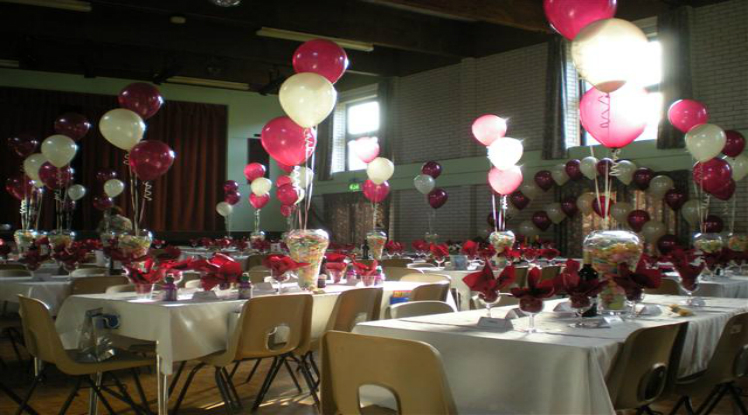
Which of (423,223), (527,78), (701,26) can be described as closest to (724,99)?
(701,26)

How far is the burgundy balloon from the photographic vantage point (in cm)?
950

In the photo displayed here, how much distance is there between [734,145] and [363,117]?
927 cm

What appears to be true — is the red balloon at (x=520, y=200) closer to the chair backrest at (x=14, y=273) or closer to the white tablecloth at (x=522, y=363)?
the chair backrest at (x=14, y=273)

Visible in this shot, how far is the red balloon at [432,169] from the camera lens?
A: 531 inches

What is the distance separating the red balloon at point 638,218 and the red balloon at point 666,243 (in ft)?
1.10

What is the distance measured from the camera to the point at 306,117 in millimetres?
5117

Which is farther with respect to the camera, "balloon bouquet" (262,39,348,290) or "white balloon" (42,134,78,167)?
"white balloon" (42,134,78,167)

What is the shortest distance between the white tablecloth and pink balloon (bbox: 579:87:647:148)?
183 centimetres

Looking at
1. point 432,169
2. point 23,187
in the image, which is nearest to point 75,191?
point 23,187

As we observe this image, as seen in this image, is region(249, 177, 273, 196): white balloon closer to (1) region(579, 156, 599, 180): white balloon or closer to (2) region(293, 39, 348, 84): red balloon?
(1) region(579, 156, 599, 180): white balloon

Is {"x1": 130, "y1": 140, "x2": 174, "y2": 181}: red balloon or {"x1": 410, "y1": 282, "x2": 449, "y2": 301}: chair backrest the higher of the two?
{"x1": 130, "y1": 140, "x2": 174, "y2": 181}: red balloon

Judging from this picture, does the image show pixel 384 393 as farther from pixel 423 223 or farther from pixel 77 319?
pixel 423 223

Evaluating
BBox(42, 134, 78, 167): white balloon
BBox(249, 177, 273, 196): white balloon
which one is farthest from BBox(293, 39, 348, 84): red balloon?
BBox(249, 177, 273, 196): white balloon

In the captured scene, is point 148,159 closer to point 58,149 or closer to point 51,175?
point 58,149
